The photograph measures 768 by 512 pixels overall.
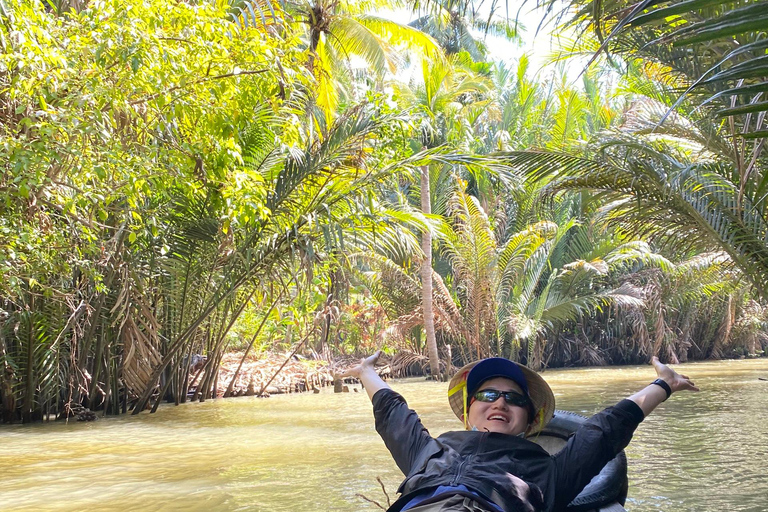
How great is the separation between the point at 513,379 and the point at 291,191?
802 cm

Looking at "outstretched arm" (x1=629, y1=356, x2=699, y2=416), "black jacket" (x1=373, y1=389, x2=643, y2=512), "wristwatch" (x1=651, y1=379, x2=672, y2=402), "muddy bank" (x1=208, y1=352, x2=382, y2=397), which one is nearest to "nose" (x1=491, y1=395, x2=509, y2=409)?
"black jacket" (x1=373, y1=389, x2=643, y2=512)

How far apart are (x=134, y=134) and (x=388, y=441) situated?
19.5 ft

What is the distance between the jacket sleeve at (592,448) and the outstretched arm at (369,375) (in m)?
0.81

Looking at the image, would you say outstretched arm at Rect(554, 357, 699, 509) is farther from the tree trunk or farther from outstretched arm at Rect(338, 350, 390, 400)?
the tree trunk

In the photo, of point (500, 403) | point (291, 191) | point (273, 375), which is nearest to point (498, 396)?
point (500, 403)

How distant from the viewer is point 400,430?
2971 millimetres

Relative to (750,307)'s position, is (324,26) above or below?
above

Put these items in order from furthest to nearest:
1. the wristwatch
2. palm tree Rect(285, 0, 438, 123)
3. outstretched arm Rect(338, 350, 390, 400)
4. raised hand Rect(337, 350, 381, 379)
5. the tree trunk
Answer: the tree trunk → palm tree Rect(285, 0, 438, 123) → raised hand Rect(337, 350, 381, 379) → outstretched arm Rect(338, 350, 390, 400) → the wristwatch

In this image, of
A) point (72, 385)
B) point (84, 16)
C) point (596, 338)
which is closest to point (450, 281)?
point (596, 338)

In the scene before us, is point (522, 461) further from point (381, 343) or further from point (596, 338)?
point (596, 338)

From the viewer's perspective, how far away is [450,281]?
21.0 metres

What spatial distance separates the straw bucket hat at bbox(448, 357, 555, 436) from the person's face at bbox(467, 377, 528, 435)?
1.1 inches

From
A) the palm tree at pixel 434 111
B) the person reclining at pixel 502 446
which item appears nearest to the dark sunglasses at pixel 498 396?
the person reclining at pixel 502 446

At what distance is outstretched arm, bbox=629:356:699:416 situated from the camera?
8.93 ft
